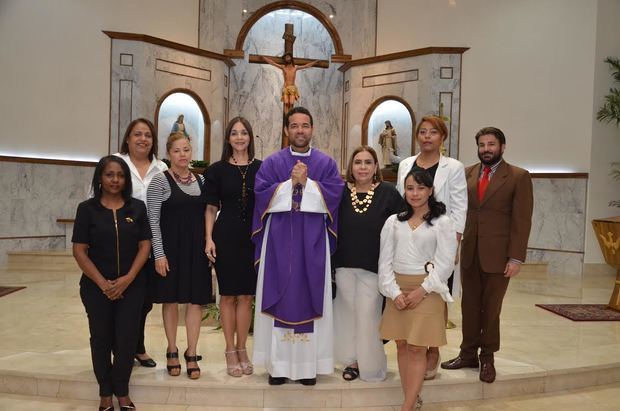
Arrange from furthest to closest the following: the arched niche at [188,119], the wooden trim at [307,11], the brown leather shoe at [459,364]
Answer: the wooden trim at [307,11] → the arched niche at [188,119] → the brown leather shoe at [459,364]

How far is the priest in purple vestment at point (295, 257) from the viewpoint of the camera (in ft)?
12.5

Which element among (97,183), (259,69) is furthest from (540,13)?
(97,183)

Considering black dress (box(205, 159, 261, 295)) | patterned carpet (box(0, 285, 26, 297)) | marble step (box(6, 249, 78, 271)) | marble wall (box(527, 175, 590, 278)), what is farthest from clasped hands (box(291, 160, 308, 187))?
marble wall (box(527, 175, 590, 278))

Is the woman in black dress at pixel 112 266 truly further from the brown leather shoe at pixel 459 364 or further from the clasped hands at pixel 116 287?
the brown leather shoe at pixel 459 364

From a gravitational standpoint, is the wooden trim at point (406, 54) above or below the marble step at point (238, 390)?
above

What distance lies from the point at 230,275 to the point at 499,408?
2.01 metres

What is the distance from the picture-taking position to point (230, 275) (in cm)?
390

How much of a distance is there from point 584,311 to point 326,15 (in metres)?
8.41

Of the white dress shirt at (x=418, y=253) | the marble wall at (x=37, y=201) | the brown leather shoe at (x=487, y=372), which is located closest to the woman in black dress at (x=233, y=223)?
the white dress shirt at (x=418, y=253)

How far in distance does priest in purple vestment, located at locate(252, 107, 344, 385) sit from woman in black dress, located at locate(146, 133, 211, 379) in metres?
0.38

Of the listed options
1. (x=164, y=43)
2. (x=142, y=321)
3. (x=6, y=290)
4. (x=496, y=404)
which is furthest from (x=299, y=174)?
(x=164, y=43)

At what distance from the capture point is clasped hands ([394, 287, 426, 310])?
11.5 ft

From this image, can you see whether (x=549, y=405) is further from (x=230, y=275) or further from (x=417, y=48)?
(x=417, y=48)

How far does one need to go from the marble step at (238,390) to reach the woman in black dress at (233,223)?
37cm
